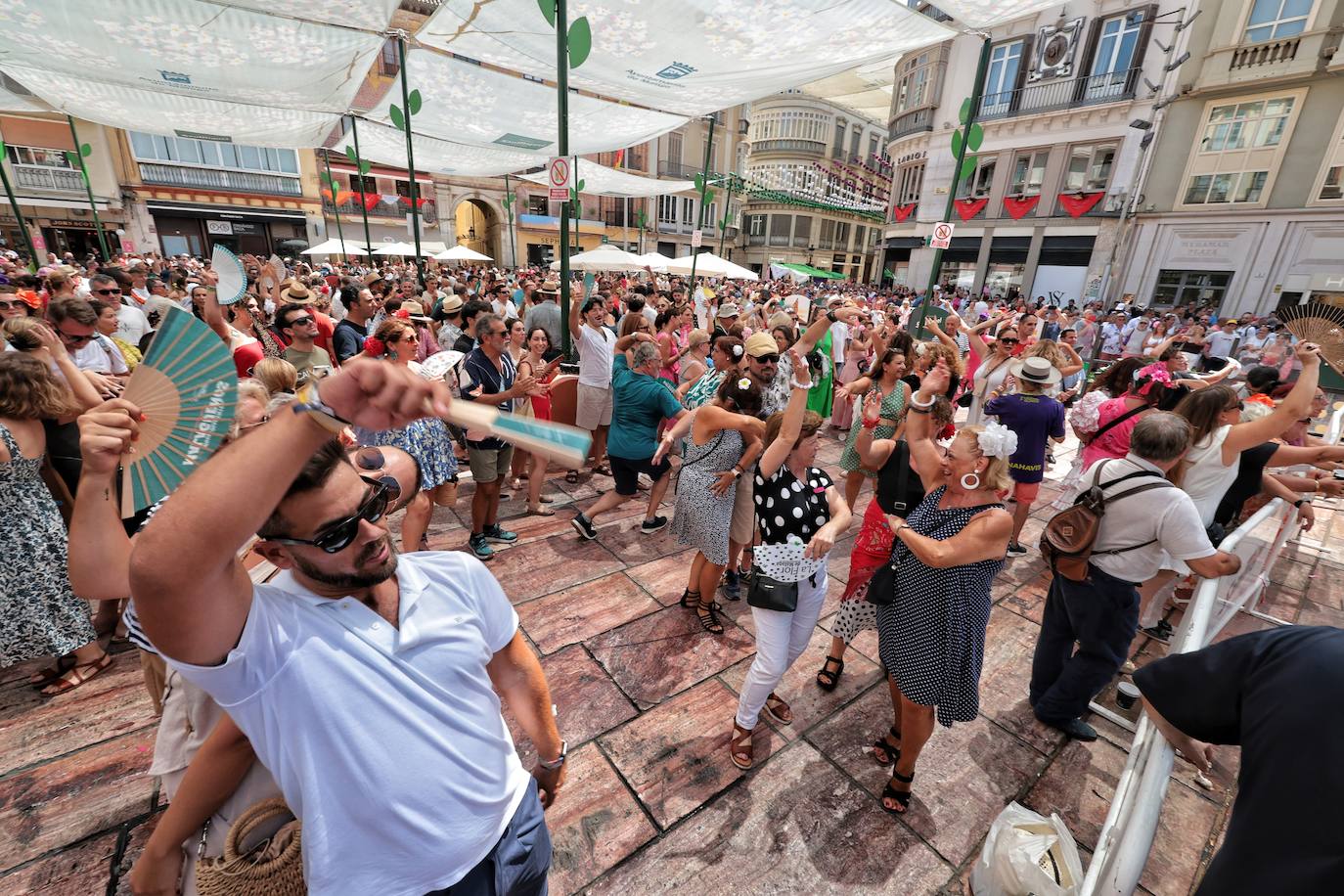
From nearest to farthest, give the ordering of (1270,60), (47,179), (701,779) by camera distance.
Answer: (701,779) → (1270,60) → (47,179)

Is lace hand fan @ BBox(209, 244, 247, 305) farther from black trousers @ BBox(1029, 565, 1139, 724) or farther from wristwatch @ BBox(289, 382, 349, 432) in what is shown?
black trousers @ BBox(1029, 565, 1139, 724)

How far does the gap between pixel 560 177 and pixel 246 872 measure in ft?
18.6

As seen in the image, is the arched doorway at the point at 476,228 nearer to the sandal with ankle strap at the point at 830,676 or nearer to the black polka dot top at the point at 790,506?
the black polka dot top at the point at 790,506

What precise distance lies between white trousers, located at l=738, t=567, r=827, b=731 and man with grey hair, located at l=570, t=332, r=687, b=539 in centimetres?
200

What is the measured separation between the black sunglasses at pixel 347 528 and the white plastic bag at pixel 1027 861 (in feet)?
8.46

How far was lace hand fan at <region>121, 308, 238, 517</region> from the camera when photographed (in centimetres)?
98

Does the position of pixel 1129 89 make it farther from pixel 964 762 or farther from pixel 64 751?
pixel 64 751

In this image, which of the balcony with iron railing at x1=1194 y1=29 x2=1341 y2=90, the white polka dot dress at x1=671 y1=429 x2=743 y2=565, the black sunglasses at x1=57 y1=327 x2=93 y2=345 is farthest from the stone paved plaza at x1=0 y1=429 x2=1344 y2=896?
the balcony with iron railing at x1=1194 y1=29 x2=1341 y2=90

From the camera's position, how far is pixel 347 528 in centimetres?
114

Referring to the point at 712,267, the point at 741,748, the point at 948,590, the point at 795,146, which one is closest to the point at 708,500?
the point at 741,748

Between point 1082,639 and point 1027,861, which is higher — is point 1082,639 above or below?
above

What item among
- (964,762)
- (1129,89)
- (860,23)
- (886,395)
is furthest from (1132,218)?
(964,762)

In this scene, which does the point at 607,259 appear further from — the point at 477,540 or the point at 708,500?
the point at 708,500

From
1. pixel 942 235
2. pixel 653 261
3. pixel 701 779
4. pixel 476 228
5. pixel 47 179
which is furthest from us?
pixel 476 228
